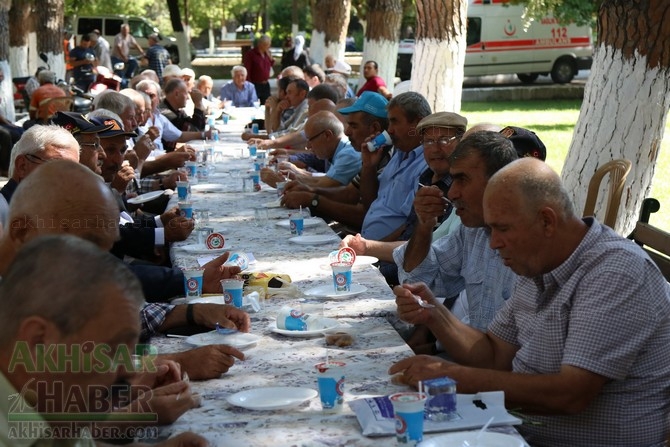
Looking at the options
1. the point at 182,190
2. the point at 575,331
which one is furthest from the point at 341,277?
the point at 182,190

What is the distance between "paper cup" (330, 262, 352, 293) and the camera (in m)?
4.65

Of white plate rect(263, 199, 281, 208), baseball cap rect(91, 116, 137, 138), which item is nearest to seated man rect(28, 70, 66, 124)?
baseball cap rect(91, 116, 137, 138)

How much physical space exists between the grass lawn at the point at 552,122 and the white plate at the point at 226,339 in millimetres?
7407

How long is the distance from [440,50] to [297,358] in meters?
7.29

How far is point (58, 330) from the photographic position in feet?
6.67

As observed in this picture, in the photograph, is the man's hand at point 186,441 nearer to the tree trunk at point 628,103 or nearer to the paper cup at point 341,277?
the paper cup at point 341,277

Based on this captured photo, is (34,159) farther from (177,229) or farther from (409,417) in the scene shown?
(409,417)

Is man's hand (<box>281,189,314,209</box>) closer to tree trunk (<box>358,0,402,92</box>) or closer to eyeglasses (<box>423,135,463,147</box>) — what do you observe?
eyeglasses (<box>423,135,463,147</box>)

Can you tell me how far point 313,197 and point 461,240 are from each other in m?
2.68

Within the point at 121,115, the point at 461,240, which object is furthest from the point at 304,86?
the point at 461,240

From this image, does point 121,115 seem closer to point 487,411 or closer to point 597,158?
point 597,158

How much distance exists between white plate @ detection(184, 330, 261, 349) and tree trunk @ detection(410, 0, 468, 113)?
23.0ft

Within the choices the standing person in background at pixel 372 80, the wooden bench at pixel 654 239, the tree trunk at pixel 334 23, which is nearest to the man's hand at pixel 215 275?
the wooden bench at pixel 654 239

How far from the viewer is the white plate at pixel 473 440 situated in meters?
2.78
